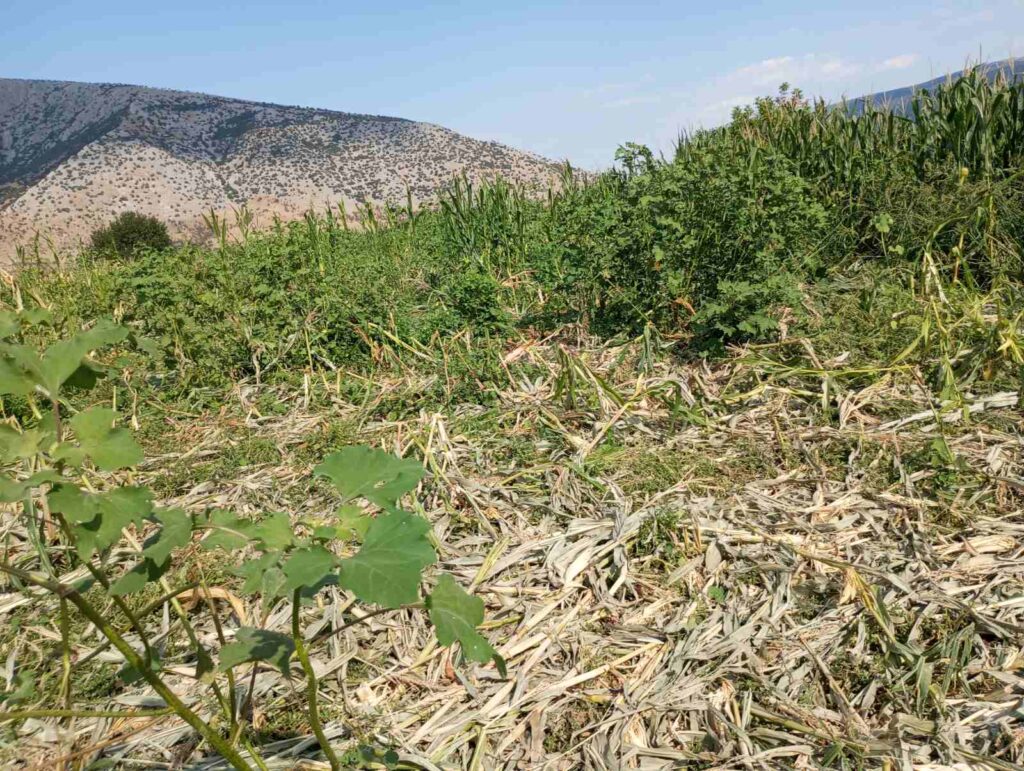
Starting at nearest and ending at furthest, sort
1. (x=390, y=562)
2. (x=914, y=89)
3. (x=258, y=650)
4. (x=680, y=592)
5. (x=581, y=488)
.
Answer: (x=390, y=562) < (x=258, y=650) < (x=680, y=592) < (x=581, y=488) < (x=914, y=89)

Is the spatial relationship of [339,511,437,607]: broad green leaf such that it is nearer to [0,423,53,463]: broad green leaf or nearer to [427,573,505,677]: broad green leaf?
[427,573,505,677]: broad green leaf

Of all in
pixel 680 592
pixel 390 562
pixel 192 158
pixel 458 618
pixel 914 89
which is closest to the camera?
pixel 390 562

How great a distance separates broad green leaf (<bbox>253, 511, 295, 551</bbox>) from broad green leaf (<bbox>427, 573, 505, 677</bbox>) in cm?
22

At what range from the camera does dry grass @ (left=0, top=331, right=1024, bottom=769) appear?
186cm

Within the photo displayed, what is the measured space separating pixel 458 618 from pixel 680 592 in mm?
1414

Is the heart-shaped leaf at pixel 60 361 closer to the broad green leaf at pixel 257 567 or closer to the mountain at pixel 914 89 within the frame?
the broad green leaf at pixel 257 567

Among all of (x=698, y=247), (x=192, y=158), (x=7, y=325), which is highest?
(x=192, y=158)

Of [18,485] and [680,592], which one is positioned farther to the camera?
[680,592]

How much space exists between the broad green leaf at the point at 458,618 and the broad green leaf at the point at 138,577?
380 mm

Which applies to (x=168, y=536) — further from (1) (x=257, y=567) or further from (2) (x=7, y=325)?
(2) (x=7, y=325)

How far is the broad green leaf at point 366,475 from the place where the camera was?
110 cm

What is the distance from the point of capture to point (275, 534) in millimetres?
1078

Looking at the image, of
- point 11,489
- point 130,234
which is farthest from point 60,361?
point 130,234

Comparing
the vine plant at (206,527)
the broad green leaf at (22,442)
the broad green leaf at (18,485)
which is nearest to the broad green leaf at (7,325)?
the vine plant at (206,527)
